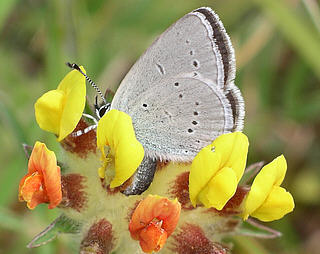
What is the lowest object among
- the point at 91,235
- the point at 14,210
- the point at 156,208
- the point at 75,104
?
the point at 14,210

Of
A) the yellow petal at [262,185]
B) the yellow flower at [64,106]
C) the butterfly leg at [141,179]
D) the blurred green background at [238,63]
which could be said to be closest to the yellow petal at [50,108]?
the yellow flower at [64,106]

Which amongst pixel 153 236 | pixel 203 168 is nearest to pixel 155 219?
pixel 153 236

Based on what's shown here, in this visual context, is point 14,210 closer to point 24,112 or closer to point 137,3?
point 24,112

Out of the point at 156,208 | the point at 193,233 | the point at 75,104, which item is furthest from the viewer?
the point at 193,233

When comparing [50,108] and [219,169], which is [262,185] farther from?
[50,108]

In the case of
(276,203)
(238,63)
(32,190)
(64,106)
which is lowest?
(238,63)

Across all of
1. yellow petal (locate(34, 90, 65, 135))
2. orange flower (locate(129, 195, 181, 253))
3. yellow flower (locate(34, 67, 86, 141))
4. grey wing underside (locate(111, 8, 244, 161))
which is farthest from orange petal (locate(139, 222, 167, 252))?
yellow petal (locate(34, 90, 65, 135))

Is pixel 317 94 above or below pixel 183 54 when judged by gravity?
below

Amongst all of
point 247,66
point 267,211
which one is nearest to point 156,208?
point 267,211
